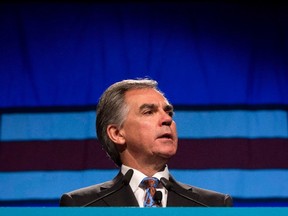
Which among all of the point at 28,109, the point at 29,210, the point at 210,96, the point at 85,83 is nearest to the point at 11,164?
the point at 28,109

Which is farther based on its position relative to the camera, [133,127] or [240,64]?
[240,64]

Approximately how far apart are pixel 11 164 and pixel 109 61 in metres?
0.52

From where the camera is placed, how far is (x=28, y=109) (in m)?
2.50

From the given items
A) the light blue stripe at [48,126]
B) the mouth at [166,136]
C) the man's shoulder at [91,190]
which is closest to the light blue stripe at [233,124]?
the light blue stripe at [48,126]

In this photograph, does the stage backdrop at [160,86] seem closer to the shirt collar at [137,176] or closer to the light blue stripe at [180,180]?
the light blue stripe at [180,180]

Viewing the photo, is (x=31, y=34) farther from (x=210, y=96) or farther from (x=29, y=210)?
(x=29, y=210)

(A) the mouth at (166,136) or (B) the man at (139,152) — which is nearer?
(B) the man at (139,152)

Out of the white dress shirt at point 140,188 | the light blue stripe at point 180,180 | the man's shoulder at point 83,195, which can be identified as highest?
the white dress shirt at point 140,188

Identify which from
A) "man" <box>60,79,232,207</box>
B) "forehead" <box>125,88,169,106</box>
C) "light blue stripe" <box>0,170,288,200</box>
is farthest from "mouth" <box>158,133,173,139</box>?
"light blue stripe" <box>0,170,288,200</box>

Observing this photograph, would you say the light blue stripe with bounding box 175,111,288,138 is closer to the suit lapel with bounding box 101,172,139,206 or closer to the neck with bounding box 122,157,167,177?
the neck with bounding box 122,157,167,177

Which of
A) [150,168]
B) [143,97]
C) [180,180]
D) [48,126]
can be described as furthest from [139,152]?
[48,126]

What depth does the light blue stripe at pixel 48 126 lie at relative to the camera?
245 cm

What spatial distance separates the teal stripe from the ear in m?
0.73

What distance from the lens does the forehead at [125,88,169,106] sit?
169cm
